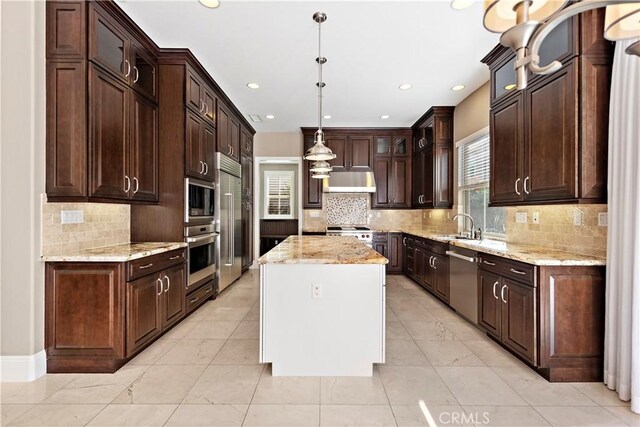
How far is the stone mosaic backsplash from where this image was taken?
247 inches

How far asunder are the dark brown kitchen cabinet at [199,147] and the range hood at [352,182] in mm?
2422

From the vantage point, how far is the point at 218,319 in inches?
136

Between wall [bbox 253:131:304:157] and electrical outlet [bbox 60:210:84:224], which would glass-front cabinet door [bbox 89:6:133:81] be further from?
wall [bbox 253:131:304:157]

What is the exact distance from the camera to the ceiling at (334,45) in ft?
8.41

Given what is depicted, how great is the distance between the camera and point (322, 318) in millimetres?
2266

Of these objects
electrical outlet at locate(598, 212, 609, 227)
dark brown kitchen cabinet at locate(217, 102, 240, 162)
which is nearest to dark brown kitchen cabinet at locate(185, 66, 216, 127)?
dark brown kitchen cabinet at locate(217, 102, 240, 162)

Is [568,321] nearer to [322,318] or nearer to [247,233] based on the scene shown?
[322,318]

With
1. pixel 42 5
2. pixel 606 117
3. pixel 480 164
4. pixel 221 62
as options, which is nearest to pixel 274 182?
pixel 221 62

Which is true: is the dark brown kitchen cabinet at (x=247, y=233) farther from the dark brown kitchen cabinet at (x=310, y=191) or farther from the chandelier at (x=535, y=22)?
the chandelier at (x=535, y=22)

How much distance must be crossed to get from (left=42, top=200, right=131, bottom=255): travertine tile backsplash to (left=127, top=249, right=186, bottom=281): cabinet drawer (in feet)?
1.77

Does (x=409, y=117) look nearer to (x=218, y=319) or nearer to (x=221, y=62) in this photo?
(x=221, y=62)

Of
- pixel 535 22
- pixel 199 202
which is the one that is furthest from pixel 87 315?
pixel 535 22

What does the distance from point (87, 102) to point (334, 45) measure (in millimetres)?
2169

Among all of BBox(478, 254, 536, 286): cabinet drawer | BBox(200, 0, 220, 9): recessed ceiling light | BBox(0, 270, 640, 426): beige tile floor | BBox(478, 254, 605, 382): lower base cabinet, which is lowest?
BBox(0, 270, 640, 426): beige tile floor
